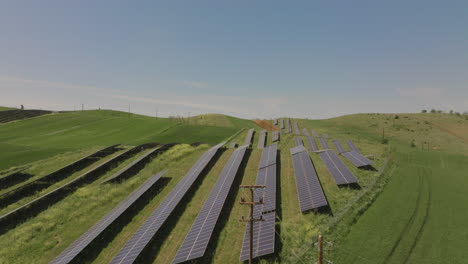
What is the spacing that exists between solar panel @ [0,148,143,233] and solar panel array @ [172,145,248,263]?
24.5 meters

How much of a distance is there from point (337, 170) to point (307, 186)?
313 inches

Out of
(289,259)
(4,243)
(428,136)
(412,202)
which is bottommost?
(4,243)

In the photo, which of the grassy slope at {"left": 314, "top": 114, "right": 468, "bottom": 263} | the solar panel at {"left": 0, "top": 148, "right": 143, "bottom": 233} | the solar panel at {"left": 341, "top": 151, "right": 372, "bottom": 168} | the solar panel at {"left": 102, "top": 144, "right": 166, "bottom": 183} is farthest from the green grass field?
the solar panel at {"left": 102, "top": 144, "right": 166, "bottom": 183}

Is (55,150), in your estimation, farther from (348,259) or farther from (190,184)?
(348,259)

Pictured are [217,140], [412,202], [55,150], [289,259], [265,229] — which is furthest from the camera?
[217,140]

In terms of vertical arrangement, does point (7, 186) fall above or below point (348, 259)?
below

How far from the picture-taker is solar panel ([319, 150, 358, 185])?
3101 cm

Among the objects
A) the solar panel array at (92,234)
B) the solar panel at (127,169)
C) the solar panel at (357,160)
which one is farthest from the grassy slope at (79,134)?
the solar panel at (357,160)

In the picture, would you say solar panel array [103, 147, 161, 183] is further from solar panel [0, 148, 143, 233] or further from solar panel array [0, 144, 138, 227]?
solar panel array [0, 144, 138, 227]

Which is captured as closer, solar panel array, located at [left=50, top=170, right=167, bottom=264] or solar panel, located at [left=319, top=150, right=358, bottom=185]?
solar panel array, located at [left=50, top=170, right=167, bottom=264]

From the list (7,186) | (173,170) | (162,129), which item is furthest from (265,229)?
(162,129)

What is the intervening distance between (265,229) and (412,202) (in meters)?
16.7

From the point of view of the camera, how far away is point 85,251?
22.8m

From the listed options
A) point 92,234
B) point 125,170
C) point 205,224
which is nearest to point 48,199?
point 125,170
